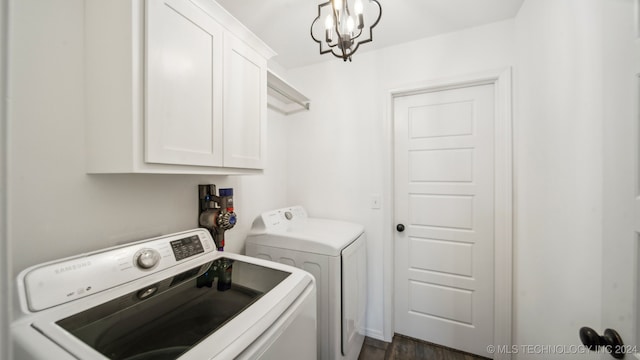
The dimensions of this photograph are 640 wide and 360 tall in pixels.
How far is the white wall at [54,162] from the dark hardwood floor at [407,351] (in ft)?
6.11

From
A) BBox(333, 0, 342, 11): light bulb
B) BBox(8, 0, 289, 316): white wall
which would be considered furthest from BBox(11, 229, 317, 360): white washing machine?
BBox(333, 0, 342, 11): light bulb

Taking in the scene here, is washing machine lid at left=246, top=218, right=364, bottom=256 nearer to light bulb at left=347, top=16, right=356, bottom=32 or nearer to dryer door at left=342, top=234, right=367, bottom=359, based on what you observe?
dryer door at left=342, top=234, right=367, bottom=359

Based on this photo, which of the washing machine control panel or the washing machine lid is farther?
the washing machine lid

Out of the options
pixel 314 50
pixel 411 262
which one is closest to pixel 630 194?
pixel 411 262

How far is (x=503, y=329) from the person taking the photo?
5.29 ft

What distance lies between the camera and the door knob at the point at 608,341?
0.63 metres

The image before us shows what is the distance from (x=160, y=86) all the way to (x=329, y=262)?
1212 mm

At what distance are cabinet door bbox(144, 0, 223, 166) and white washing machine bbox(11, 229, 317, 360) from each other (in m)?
0.48

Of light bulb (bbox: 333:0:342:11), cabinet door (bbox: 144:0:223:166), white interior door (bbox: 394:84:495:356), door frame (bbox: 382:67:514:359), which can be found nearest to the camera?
cabinet door (bbox: 144:0:223:166)

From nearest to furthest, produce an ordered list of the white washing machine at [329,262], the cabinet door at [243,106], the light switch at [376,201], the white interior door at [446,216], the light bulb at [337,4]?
the light bulb at [337,4] < the cabinet door at [243,106] < the white washing machine at [329,262] < the white interior door at [446,216] < the light switch at [376,201]

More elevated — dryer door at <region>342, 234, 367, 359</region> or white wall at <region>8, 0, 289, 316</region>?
white wall at <region>8, 0, 289, 316</region>

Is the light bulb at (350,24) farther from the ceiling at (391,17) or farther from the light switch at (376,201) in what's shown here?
the light switch at (376,201)

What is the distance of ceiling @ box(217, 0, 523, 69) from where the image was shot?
57.4 inches

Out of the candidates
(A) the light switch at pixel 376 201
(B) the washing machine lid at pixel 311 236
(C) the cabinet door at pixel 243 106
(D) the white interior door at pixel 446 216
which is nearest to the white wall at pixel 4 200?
(C) the cabinet door at pixel 243 106
